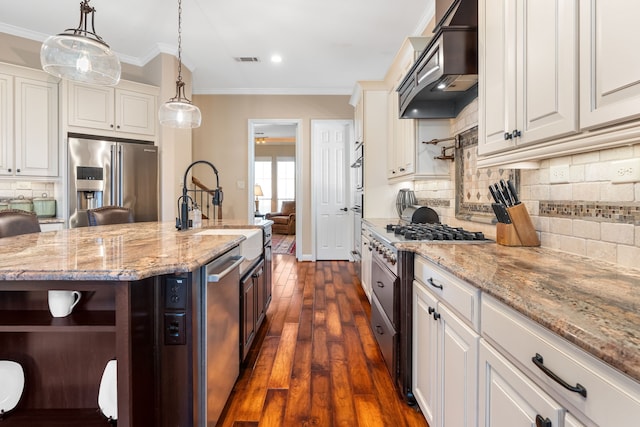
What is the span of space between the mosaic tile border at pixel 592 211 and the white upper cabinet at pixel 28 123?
188 inches

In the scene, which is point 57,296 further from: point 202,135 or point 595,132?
point 202,135

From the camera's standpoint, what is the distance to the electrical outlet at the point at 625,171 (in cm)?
115

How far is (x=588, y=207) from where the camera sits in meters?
1.36

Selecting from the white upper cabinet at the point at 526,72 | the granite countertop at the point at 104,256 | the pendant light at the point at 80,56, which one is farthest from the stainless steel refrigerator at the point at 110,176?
the white upper cabinet at the point at 526,72

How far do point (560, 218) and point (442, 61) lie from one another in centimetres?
103

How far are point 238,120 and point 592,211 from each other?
17.7ft

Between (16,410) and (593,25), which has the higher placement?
(593,25)

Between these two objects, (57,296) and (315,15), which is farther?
(315,15)

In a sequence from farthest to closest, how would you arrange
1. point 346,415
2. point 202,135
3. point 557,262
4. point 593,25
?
point 202,135, point 346,415, point 557,262, point 593,25

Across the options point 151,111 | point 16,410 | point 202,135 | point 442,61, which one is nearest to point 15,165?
point 151,111

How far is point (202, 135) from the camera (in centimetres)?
577

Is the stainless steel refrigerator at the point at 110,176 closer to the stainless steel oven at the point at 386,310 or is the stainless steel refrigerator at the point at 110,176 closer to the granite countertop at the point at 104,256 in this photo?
the granite countertop at the point at 104,256

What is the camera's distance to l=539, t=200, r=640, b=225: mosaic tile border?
117 centimetres

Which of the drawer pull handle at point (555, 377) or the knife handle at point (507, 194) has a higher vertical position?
the knife handle at point (507, 194)
